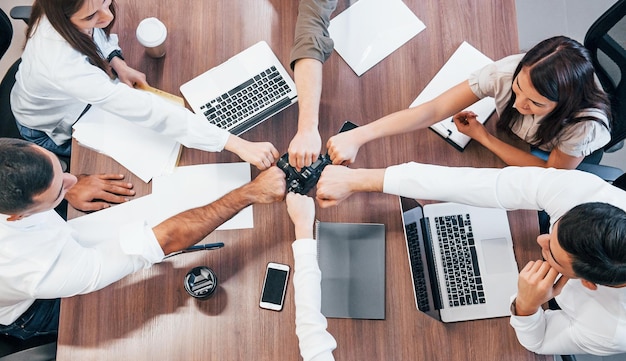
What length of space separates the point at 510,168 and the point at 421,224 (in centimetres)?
29

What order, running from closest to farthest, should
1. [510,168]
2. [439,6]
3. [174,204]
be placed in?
[510,168], [174,204], [439,6]

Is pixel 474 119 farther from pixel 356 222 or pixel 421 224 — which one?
pixel 356 222

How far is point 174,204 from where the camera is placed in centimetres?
152

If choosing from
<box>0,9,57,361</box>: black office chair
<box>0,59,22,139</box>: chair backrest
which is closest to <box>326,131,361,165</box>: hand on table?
<box>0,9,57,361</box>: black office chair

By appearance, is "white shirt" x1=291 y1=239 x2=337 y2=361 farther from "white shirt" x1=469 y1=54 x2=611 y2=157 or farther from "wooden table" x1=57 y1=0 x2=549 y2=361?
"white shirt" x1=469 y1=54 x2=611 y2=157

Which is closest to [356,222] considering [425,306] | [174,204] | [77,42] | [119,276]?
[425,306]

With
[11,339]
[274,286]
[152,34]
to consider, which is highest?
[152,34]

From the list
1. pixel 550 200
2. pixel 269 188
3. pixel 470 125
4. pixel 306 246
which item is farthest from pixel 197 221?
pixel 550 200

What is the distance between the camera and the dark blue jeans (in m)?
1.54

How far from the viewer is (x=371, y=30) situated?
1.67 meters

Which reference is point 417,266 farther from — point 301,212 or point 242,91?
point 242,91

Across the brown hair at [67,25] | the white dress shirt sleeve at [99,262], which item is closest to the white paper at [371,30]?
the brown hair at [67,25]

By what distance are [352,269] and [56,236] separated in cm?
79

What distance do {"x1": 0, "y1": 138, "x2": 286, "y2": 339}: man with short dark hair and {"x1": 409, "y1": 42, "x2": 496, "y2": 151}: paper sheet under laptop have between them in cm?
53
